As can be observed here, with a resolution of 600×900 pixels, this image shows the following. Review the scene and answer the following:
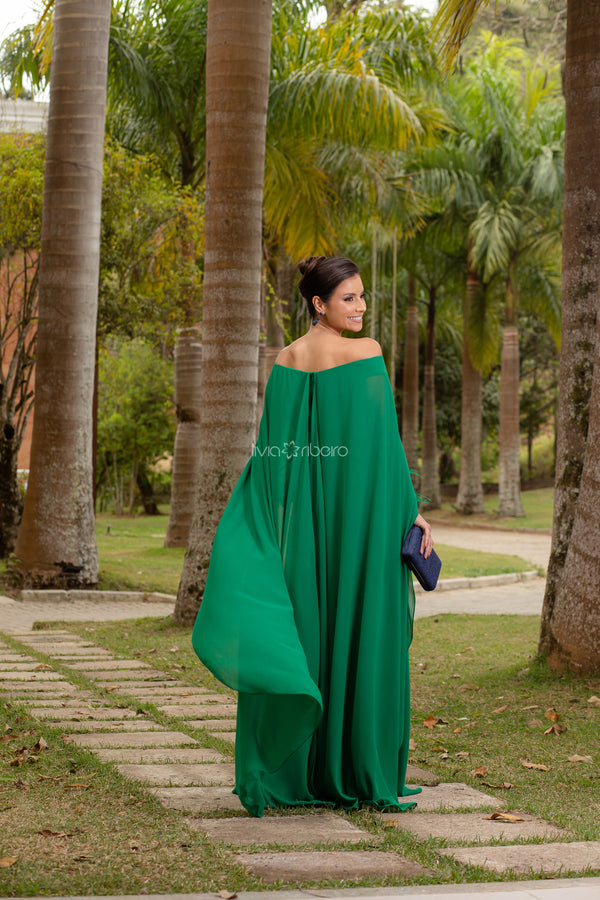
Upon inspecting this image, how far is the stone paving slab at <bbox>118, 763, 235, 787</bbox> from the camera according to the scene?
426 centimetres

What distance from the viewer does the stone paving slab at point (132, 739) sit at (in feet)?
16.2

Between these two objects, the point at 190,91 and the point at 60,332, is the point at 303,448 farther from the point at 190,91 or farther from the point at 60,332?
the point at 190,91

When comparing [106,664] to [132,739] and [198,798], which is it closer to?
[132,739]

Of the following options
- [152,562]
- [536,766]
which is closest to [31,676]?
[536,766]

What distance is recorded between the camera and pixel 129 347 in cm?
2889

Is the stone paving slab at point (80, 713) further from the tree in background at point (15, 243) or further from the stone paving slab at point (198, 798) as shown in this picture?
the tree in background at point (15, 243)

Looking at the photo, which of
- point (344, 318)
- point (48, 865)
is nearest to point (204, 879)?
point (48, 865)

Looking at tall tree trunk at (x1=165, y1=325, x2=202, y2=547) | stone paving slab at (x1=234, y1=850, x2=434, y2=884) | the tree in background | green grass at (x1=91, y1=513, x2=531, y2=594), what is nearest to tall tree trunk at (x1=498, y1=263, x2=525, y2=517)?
green grass at (x1=91, y1=513, x2=531, y2=594)

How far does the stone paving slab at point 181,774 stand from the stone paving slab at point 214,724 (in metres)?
0.78

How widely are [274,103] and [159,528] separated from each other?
11.5m

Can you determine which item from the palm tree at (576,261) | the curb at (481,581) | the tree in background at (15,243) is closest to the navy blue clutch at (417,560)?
the palm tree at (576,261)

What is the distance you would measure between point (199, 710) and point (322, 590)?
2092 mm

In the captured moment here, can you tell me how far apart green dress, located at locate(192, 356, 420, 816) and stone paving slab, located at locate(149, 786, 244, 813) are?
3.6 inches

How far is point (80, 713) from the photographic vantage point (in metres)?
5.64
